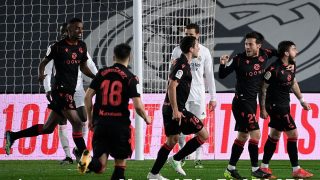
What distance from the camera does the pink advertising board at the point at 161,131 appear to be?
15.9m

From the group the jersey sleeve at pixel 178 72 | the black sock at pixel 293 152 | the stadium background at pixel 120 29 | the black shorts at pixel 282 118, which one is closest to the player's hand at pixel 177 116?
the jersey sleeve at pixel 178 72

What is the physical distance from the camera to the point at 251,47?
11000 millimetres

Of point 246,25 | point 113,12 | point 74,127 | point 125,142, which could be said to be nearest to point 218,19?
point 246,25

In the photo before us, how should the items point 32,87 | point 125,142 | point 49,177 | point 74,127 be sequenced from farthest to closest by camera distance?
1. point 32,87
2. point 74,127
3. point 49,177
4. point 125,142

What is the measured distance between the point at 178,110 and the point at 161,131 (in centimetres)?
554

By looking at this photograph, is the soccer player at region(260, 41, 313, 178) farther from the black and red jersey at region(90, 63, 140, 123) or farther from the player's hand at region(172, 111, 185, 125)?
the black and red jersey at region(90, 63, 140, 123)

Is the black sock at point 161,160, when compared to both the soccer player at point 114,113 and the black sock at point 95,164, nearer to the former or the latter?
the soccer player at point 114,113

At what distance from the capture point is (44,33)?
64.8 ft

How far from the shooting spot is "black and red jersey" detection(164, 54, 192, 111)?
10.3 meters

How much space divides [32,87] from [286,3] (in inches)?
248

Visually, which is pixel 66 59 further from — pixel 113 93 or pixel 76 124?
pixel 113 93

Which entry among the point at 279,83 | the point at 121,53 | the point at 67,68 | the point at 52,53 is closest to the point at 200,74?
the point at 279,83

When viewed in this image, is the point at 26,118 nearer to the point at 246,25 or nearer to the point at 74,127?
the point at 74,127

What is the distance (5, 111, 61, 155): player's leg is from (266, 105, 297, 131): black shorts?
3.02 metres
